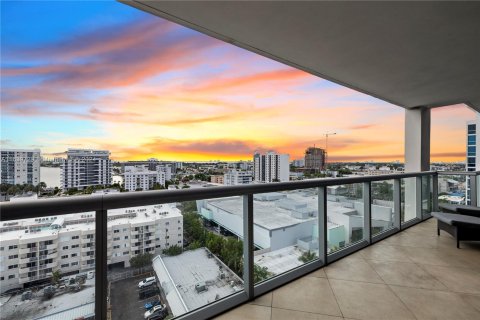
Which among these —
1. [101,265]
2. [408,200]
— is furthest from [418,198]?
[101,265]

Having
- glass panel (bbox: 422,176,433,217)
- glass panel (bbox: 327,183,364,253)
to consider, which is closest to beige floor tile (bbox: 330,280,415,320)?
glass panel (bbox: 327,183,364,253)

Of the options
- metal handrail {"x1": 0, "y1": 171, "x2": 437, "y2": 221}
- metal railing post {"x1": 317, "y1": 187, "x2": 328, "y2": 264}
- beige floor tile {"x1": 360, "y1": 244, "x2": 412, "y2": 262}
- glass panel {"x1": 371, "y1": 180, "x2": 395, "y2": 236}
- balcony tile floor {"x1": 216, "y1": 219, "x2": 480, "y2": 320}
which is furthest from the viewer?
glass panel {"x1": 371, "y1": 180, "x2": 395, "y2": 236}

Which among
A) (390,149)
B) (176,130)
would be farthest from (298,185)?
(390,149)

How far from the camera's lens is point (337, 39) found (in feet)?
9.51

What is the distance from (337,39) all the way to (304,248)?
2.78 meters

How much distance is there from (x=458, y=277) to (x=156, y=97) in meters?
7.32

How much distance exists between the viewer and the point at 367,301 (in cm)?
231

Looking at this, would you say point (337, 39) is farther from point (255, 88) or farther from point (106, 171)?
point (255, 88)

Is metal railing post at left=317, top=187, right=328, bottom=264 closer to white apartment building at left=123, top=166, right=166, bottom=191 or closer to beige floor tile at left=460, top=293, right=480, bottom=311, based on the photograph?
beige floor tile at left=460, top=293, right=480, bottom=311

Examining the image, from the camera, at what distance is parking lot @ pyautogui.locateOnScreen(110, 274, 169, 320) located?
157 centimetres

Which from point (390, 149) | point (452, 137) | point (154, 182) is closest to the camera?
point (154, 182)

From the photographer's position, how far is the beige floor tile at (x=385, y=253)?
3.37 m

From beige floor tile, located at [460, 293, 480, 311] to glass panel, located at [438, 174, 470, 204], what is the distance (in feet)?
14.7

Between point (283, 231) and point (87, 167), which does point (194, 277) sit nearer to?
point (283, 231)
